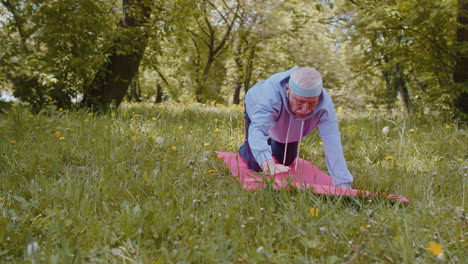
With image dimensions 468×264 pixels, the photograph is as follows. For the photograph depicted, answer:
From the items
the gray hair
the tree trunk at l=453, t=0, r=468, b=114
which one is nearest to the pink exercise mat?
the gray hair

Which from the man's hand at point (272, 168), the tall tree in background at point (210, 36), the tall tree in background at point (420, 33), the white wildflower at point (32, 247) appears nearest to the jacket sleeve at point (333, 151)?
the man's hand at point (272, 168)

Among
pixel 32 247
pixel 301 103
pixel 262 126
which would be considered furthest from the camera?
pixel 262 126

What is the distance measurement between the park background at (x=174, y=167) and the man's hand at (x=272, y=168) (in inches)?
9.2

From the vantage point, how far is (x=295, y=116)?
3039 mm

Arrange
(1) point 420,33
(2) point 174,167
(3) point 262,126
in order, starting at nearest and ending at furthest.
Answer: (3) point 262,126, (2) point 174,167, (1) point 420,33

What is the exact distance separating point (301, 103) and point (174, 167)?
1230 mm

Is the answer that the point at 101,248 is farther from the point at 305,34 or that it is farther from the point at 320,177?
the point at 305,34

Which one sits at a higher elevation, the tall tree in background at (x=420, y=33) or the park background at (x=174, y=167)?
the tall tree in background at (x=420, y=33)

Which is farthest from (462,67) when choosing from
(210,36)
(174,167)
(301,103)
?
(210,36)

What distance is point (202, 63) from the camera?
945 inches

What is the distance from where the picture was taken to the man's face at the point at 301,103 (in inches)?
109

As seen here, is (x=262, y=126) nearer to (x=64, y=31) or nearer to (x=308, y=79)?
(x=308, y=79)

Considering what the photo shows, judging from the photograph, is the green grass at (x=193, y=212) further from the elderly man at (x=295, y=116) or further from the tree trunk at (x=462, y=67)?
the tree trunk at (x=462, y=67)

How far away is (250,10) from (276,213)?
15415 mm
